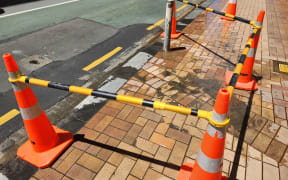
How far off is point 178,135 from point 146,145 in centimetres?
47

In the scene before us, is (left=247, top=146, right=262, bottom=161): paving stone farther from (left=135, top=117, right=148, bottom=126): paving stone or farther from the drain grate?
the drain grate

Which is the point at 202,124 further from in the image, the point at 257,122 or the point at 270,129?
the point at 270,129

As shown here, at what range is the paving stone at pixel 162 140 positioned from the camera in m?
2.57

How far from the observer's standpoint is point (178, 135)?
2703mm

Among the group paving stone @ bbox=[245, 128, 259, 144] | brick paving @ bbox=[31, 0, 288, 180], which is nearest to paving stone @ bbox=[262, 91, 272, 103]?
brick paving @ bbox=[31, 0, 288, 180]

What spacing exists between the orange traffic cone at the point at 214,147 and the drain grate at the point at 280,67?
3493mm

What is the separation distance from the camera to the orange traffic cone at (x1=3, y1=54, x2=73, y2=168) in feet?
6.99

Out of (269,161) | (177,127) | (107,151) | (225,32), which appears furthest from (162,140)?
(225,32)

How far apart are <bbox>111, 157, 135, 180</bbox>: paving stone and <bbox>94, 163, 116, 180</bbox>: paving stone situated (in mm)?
54

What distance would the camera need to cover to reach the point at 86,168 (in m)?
2.29

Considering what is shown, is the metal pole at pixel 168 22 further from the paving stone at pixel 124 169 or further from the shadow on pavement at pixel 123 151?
the paving stone at pixel 124 169

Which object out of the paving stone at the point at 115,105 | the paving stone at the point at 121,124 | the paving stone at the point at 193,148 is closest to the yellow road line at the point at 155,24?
the paving stone at the point at 115,105

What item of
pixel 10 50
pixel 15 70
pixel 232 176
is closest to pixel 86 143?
pixel 15 70

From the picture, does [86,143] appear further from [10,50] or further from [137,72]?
[10,50]
